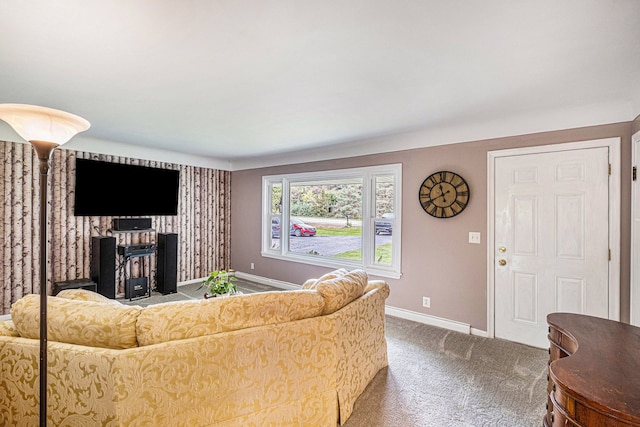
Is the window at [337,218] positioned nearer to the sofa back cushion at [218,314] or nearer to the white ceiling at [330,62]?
the white ceiling at [330,62]

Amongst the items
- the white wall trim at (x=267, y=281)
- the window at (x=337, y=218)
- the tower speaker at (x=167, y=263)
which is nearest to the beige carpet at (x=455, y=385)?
Answer: the window at (x=337, y=218)

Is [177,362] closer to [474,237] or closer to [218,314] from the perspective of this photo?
[218,314]

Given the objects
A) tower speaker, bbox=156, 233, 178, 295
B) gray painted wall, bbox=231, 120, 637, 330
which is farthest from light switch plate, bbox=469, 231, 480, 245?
tower speaker, bbox=156, 233, 178, 295

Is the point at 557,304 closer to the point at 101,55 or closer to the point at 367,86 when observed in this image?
the point at 367,86

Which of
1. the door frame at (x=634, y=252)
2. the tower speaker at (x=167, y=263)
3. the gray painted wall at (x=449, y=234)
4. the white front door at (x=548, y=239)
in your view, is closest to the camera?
the door frame at (x=634, y=252)

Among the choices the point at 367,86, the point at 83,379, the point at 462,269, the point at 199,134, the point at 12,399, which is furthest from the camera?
the point at 199,134

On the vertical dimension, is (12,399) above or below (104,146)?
below

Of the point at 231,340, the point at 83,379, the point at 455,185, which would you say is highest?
the point at 455,185

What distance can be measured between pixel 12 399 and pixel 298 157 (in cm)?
415

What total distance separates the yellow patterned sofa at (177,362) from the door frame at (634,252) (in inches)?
98.2

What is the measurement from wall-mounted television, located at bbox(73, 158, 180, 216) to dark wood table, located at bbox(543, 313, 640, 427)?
526 centimetres

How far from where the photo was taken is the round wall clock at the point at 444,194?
3408mm

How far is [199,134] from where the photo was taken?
3.87 metres

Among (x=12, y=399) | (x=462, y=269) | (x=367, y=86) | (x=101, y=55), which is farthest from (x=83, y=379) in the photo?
(x=462, y=269)
